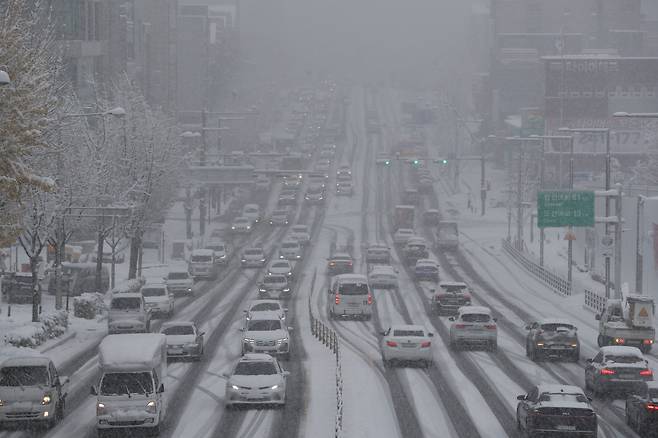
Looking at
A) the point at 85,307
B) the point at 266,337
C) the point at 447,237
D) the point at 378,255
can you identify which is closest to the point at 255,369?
the point at 266,337

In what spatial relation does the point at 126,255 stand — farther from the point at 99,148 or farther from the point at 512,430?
the point at 512,430

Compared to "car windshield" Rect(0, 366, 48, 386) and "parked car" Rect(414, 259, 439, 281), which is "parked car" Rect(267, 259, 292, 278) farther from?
"car windshield" Rect(0, 366, 48, 386)

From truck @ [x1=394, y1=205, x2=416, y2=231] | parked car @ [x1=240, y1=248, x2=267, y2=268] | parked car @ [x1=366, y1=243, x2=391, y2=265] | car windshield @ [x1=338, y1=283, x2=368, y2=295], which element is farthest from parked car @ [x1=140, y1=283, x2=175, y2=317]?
truck @ [x1=394, y1=205, x2=416, y2=231]

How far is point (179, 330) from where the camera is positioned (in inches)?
1634

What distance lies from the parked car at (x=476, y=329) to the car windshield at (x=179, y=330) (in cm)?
927

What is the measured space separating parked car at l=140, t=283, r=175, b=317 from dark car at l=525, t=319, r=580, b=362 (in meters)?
18.5

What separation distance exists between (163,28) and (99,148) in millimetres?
91551

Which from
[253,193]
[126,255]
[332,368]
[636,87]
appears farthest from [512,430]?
[253,193]

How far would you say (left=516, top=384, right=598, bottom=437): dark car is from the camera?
26562 millimetres

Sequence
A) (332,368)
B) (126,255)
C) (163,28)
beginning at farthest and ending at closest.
A: (163,28)
(126,255)
(332,368)

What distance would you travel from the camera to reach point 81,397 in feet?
112

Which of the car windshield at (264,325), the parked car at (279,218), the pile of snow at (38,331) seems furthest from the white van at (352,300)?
the parked car at (279,218)

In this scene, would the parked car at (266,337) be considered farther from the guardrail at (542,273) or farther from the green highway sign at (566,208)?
the guardrail at (542,273)

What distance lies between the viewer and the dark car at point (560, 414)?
2656cm
